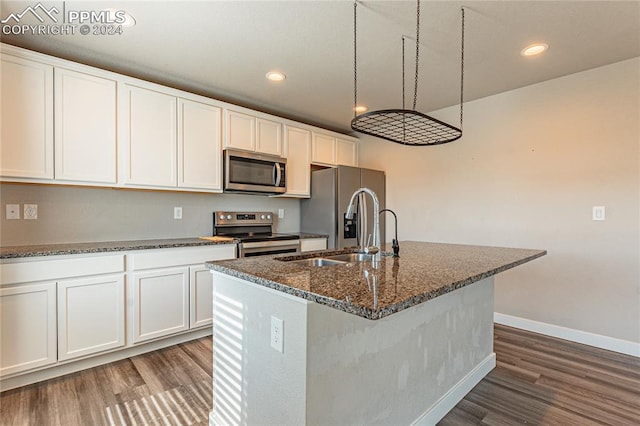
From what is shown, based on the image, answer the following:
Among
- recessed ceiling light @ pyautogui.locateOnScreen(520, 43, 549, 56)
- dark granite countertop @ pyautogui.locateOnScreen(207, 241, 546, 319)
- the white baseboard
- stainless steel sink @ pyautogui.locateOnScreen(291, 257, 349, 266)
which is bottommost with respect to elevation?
the white baseboard

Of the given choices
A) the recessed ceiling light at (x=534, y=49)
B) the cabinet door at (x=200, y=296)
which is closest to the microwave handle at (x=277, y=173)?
the cabinet door at (x=200, y=296)

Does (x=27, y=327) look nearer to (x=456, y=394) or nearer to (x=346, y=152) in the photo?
(x=456, y=394)

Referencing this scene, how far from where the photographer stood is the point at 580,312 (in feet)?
9.50

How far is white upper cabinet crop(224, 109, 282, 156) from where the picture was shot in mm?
3342

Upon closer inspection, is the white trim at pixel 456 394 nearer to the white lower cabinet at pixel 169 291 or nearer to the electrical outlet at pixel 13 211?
the white lower cabinet at pixel 169 291

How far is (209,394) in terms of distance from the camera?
2037mm

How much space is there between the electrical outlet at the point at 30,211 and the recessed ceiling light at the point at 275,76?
2158 mm

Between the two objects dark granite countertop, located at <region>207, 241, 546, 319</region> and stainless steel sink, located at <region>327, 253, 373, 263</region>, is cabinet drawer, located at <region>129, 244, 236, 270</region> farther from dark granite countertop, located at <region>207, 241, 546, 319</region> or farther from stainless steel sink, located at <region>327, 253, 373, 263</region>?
stainless steel sink, located at <region>327, 253, 373, 263</region>

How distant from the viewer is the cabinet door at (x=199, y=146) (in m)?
3.01

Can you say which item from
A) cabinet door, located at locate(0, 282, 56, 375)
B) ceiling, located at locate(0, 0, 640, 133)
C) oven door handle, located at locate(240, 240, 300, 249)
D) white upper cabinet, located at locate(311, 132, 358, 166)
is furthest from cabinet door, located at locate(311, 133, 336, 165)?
cabinet door, located at locate(0, 282, 56, 375)

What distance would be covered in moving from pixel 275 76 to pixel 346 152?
72.0 inches

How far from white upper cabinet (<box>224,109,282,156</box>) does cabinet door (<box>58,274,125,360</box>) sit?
5.50ft

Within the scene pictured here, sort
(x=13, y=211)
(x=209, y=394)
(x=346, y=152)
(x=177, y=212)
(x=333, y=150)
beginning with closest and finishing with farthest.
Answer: (x=209, y=394)
(x=13, y=211)
(x=177, y=212)
(x=333, y=150)
(x=346, y=152)

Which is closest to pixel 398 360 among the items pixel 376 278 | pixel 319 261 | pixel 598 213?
pixel 376 278
